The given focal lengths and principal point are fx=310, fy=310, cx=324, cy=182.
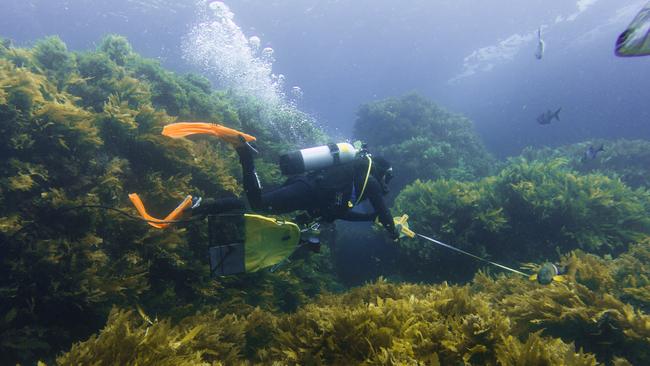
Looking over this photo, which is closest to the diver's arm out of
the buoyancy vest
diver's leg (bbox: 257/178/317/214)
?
the buoyancy vest

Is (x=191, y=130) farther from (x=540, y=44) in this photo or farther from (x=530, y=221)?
(x=540, y=44)

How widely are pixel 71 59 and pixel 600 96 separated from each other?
2228 inches

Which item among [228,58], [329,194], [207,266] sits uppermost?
[228,58]

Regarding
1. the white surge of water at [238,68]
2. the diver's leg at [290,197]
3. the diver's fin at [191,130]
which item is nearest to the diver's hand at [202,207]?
the diver's leg at [290,197]

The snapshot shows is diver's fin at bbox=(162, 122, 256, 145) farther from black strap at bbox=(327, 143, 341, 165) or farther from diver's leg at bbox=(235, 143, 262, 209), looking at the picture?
black strap at bbox=(327, 143, 341, 165)

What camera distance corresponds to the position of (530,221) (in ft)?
24.6

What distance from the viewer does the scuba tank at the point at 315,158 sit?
169 inches

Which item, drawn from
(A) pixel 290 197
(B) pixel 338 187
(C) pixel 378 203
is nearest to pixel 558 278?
(C) pixel 378 203

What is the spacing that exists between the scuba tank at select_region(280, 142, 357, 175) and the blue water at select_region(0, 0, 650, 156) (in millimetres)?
21296

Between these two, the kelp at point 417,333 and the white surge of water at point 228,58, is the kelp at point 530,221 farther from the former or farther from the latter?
the white surge of water at point 228,58

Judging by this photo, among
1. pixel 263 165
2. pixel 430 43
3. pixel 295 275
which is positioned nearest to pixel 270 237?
pixel 295 275

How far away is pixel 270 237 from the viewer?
3943mm

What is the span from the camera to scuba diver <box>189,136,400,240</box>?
A: 4156mm

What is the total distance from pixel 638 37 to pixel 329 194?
3.52m
